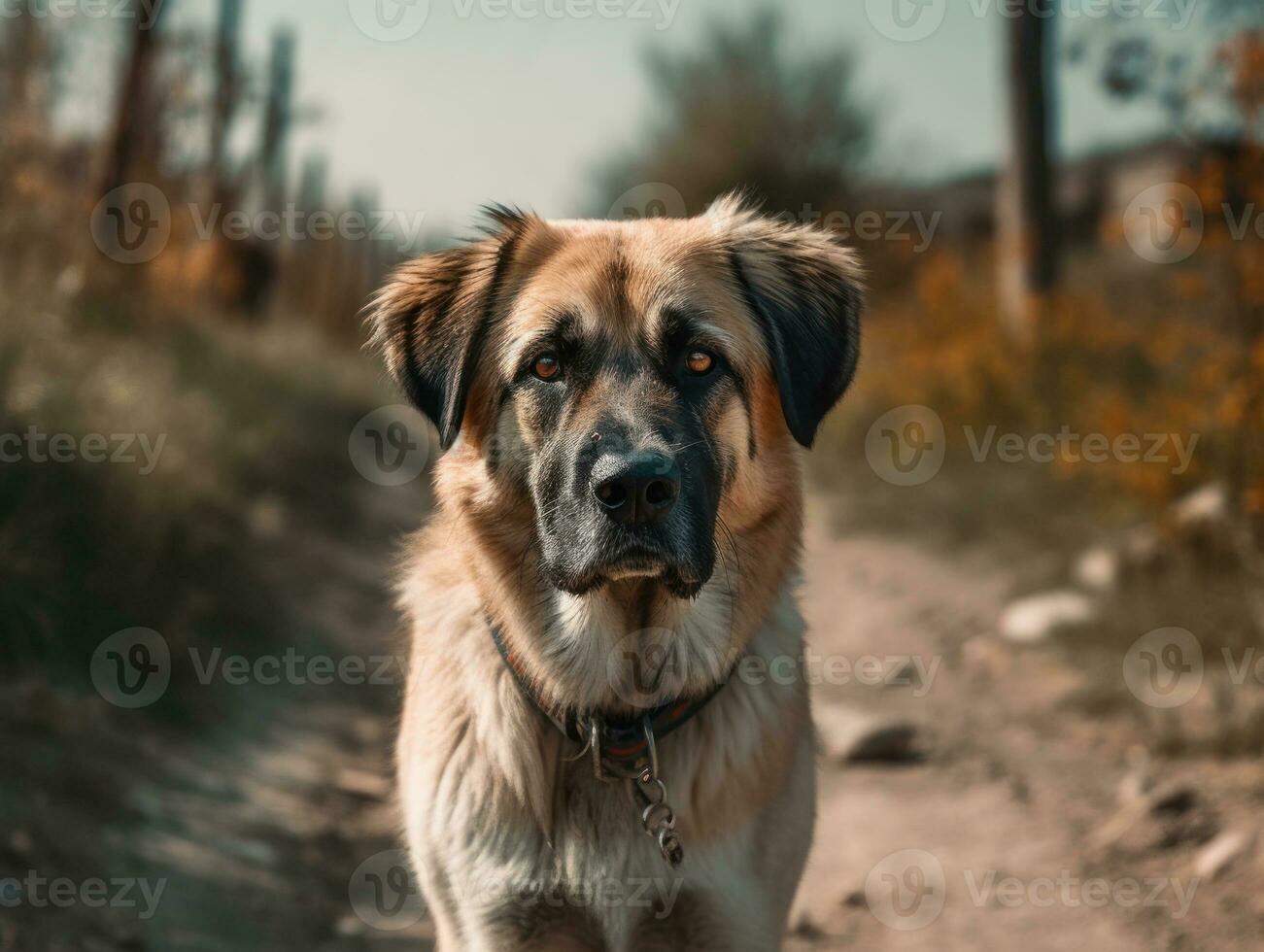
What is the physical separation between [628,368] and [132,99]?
7634 millimetres

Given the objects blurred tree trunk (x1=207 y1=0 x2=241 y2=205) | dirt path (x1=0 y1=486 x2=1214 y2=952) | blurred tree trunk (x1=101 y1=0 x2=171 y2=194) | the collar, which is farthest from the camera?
blurred tree trunk (x1=207 y1=0 x2=241 y2=205)

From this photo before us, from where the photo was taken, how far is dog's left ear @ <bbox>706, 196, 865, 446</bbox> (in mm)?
3383

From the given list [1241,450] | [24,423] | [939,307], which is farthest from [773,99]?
[24,423]

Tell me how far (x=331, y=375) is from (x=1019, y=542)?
8.44m

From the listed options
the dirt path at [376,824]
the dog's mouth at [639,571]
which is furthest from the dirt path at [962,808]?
the dog's mouth at [639,571]

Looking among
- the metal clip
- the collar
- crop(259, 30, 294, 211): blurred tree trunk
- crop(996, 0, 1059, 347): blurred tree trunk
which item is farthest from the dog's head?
crop(259, 30, 294, 211): blurred tree trunk

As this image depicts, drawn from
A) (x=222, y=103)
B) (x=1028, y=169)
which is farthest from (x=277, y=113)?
(x=1028, y=169)

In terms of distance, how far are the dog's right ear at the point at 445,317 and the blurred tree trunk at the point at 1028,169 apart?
31.6 feet

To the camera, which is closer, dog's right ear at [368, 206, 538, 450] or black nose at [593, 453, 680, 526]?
black nose at [593, 453, 680, 526]

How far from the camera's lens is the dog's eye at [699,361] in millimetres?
3248

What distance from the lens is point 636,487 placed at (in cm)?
279

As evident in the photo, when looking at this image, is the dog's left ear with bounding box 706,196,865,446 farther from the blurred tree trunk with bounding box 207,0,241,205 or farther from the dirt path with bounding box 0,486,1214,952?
the blurred tree trunk with bounding box 207,0,241,205

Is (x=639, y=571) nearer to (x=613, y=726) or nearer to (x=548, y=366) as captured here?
(x=613, y=726)

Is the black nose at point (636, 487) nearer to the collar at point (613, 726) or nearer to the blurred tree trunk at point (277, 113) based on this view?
the collar at point (613, 726)
